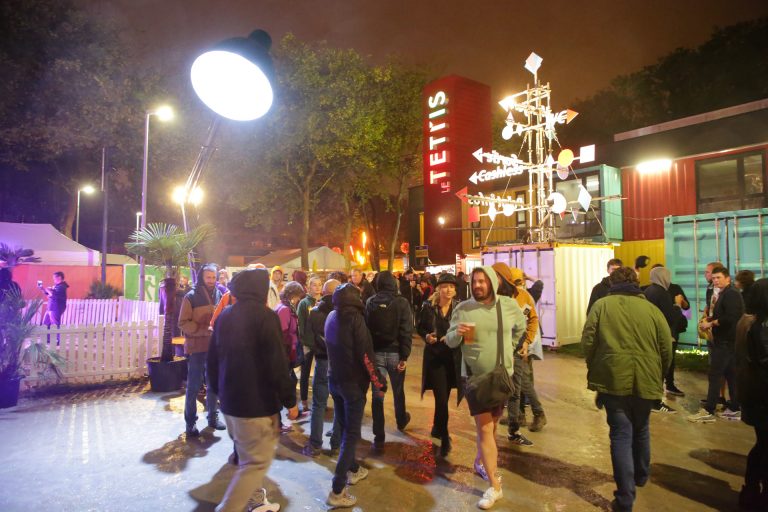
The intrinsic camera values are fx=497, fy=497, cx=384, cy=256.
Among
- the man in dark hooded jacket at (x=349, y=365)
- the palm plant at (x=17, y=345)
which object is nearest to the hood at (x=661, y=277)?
the man in dark hooded jacket at (x=349, y=365)

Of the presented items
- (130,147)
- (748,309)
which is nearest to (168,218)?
(130,147)

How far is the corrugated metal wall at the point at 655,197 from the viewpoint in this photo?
16.9 metres

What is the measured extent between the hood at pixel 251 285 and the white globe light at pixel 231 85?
1176mm

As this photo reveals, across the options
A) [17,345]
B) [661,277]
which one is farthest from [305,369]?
[661,277]

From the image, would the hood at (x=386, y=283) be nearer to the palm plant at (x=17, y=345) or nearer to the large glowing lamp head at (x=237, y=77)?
the large glowing lamp head at (x=237, y=77)

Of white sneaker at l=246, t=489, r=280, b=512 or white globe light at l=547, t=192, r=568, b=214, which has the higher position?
white globe light at l=547, t=192, r=568, b=214

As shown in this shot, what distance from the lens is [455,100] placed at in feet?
76.0

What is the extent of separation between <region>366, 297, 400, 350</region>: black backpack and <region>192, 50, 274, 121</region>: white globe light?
9.61 ft

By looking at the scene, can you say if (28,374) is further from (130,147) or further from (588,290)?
(130,147)

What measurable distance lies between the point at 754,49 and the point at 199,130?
93.9 ft

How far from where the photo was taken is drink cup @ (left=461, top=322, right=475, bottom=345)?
13.9ft

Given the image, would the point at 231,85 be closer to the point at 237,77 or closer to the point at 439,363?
the point at 237,77

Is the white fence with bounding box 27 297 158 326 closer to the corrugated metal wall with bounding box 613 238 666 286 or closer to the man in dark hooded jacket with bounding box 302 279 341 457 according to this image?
the man in dark hooded jacket with bounding box 302 279 341 457

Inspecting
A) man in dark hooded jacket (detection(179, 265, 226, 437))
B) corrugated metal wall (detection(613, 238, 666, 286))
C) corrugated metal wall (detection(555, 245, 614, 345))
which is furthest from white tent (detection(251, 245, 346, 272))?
man in dark hooded jacket (detection(179, 265, 226, 437))
